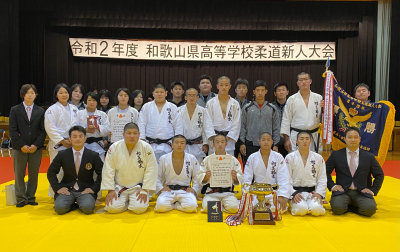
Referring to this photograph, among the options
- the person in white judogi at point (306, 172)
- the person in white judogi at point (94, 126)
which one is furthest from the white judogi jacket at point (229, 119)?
the person in white judogi at point (94, 126)

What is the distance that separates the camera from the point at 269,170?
4.52m

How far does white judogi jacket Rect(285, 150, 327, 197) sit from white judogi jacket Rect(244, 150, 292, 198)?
0.15 m

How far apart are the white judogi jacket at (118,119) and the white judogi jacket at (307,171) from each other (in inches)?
96.8

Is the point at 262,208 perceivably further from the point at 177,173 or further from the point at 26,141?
the point at 26,141

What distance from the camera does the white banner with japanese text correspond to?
11797 millimetres

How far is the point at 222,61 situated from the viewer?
12.5 meters

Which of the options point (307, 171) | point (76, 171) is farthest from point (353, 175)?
point (76, 171)

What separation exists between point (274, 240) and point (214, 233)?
23.0 inches

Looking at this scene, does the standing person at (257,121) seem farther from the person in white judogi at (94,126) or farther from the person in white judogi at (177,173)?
the person in white judogi at (94,126)

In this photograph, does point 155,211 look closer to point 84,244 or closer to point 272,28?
point 84,244

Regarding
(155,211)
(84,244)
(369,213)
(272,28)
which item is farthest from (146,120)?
(272,28)

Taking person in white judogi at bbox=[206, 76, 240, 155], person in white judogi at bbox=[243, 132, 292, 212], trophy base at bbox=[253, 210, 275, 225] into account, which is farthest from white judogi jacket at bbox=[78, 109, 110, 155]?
trophy base at bbox=[253, 210, 275, 225]

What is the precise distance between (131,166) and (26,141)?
1451 mm

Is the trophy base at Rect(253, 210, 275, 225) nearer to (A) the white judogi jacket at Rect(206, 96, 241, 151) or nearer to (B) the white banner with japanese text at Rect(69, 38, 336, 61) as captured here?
(A) the white judogi jacket at Rect(206, 96, 241, 151)
